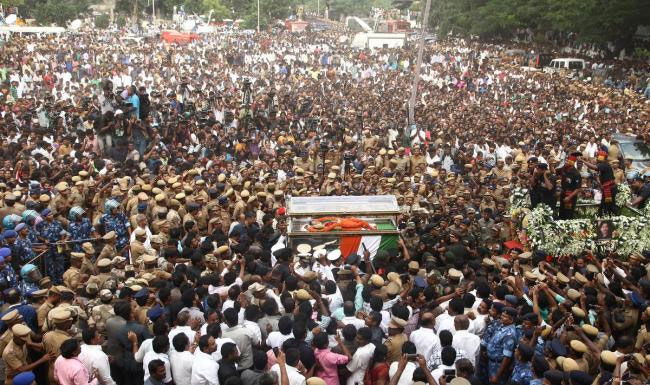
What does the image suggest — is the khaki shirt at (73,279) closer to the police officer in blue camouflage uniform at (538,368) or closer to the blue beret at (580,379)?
the police officer in blue camouflage uniform at (538,368)

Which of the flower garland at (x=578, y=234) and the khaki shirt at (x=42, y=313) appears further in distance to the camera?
the flower garland at (x=578, y=234)

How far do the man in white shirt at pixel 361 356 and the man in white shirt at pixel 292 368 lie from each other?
0.62 meters

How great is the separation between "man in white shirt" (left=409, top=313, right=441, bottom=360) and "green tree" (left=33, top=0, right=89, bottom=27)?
5055 centimetres

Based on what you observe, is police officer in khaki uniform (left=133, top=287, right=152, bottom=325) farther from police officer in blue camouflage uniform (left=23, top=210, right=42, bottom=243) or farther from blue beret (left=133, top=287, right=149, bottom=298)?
police officer in blue camouflage uniform (left=23, top=210, right=42, bottom=243)

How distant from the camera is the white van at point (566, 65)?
29.3 meters

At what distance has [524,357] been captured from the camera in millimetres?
5367

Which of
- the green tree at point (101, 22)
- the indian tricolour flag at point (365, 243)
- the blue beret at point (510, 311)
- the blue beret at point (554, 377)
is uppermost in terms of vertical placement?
the green tree at point (101, 22)

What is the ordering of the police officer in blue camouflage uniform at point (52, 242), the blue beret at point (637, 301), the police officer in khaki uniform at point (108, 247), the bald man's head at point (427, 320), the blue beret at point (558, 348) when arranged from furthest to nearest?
the police officer in blue camouflage uniform at point (52, 242) → the police officer in khaki uniform at point (108, 247) → the blue beret at point (637, 301) → the bald man's head at point (427, 320) → the blue beret at point (558, 348)

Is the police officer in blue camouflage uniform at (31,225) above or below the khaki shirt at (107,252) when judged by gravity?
above

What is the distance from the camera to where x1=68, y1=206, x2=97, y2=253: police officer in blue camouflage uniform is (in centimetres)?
864

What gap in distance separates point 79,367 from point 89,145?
29.4ft

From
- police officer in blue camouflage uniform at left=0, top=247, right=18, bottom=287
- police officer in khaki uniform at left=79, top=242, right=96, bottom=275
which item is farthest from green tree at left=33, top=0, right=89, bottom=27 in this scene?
police officer in blue camouflage uniform at left=0, top=247, right=18, bottom=287

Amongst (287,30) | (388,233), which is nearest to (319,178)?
(388,233)

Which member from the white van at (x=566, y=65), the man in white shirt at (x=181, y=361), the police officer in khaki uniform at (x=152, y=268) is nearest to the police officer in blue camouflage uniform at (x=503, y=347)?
the man in white shirt at (x=181, y=361)
